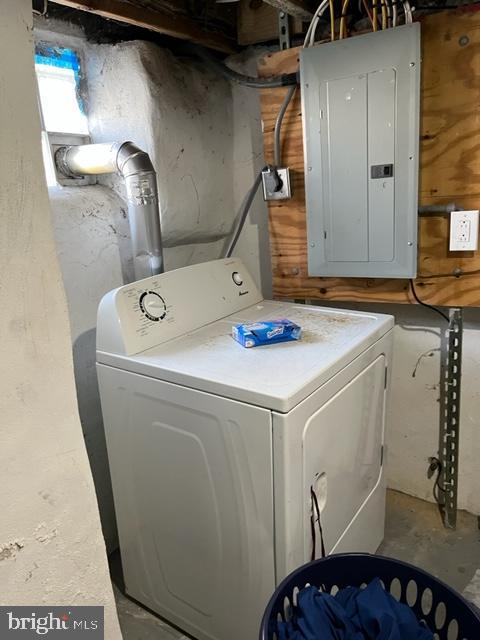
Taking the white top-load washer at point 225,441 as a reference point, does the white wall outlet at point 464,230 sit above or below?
above

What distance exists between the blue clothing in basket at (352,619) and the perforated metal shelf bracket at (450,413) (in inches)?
35.8

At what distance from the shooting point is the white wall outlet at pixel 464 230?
4.95 feet

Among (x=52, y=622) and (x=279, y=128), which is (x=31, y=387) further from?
(x=279, y=128)

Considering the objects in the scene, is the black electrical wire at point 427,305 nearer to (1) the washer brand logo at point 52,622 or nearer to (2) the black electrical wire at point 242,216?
(2) the black electrical wire at point 242,216

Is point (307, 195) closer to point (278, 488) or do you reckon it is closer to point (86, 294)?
point (86, 294)

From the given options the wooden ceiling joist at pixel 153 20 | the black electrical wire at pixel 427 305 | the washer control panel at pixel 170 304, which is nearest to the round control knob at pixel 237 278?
the washer control panel at pixel 170 304

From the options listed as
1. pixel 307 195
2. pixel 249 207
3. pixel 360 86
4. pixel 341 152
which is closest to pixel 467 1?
pixel 360 86

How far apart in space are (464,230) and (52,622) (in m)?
1.49

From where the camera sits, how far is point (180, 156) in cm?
184

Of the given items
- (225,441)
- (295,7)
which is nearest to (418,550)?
(225,441)

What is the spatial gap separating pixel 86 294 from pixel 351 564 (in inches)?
46.3

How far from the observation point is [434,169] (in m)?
1.56

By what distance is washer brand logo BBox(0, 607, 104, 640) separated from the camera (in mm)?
729

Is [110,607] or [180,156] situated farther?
[180,156]
